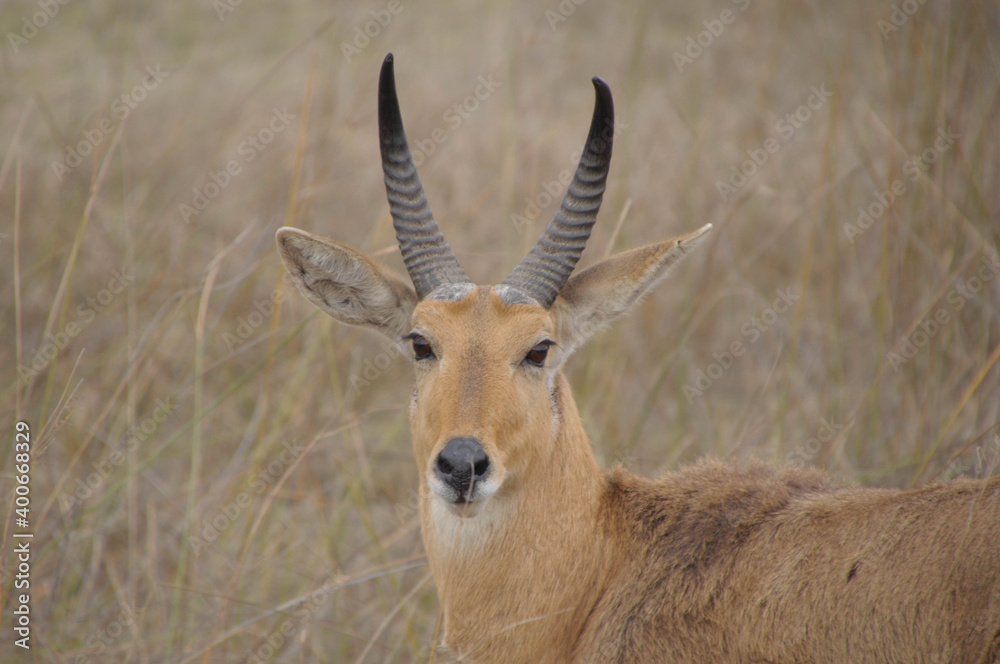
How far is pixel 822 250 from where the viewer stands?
469 inches

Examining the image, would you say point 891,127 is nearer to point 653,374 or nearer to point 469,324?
point 653,374

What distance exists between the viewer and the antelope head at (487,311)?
4828mm

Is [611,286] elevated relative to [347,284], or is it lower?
lower

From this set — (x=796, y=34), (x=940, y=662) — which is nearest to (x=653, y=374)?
(x=940, y=662)

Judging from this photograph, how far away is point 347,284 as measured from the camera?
564 cm
